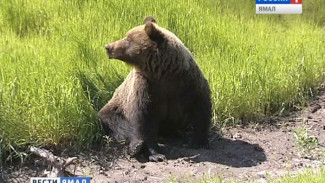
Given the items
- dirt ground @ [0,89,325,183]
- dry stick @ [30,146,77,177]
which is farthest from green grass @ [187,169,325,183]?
dry stick @ [30,146,77,177]

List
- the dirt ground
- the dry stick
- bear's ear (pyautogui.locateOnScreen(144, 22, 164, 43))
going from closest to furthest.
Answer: the dry stick → the dirt ground → bear's ear (pyautogui.locateOnScreen(144, 22, 164, 43))

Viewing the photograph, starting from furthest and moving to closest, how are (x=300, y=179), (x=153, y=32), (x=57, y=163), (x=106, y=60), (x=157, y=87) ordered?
(x=106, y=60), (x=157, y=87), (x=153, y=32), (x=57, y=163), (x=300, y=179)

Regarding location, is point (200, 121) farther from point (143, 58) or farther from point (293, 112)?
point (293, 112)

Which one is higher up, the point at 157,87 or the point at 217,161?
the point at 157,87

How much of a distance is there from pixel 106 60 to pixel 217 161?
1614 millimetres

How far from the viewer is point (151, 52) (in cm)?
505

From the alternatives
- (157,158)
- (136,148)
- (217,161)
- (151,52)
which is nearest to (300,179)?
(217,161)

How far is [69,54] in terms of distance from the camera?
588 cm

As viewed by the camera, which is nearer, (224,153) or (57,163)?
→ (57,163)

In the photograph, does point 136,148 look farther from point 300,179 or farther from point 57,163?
point 300,179

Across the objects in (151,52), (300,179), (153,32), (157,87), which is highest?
(153,32)

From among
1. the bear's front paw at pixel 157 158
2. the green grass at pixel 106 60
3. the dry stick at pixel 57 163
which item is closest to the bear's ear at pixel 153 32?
the green grass at pixel 106 60

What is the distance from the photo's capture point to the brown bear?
5.05 metres

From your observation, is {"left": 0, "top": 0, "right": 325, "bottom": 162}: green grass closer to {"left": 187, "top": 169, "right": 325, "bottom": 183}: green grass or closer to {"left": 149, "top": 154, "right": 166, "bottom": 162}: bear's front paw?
{"left": 149, "top": 154, "right": 166, "bottom": 162}: bear's front paw
